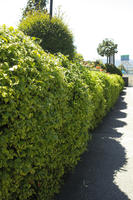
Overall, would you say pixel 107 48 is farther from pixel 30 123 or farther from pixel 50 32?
pixel 30 123

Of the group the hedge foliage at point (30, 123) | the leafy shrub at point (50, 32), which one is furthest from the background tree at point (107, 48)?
the hedge foliage at point (30, 123)

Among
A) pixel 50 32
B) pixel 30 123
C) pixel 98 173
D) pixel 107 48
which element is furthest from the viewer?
pixel 107 48

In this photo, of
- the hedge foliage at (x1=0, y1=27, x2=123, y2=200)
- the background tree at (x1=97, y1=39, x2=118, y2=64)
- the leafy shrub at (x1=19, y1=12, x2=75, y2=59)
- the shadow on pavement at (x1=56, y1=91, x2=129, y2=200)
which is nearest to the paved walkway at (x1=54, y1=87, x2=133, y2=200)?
the shadow on pavement at (x1=56, y1=91, x2=129, y2=200)

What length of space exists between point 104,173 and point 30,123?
2.29 metres

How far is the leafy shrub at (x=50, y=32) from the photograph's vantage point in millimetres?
8023

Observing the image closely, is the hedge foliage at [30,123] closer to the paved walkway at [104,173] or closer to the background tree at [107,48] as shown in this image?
the paved walkway at [104,173]

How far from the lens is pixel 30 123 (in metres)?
2.21

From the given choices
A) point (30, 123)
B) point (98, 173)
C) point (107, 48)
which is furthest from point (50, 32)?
point (107, 48)

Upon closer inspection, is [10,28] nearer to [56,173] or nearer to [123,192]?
[56,173]

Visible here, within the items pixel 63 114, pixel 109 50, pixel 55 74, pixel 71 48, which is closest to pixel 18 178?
pixel 63 114

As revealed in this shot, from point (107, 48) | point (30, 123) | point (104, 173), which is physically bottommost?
point (104, 173)

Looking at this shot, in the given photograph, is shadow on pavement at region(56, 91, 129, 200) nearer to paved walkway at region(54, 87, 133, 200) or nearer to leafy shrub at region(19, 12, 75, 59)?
paved walkway at region(54, 87, 133, 200)

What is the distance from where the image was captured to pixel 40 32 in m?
8.13

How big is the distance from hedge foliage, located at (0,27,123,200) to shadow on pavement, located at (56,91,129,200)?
371 millimetres
